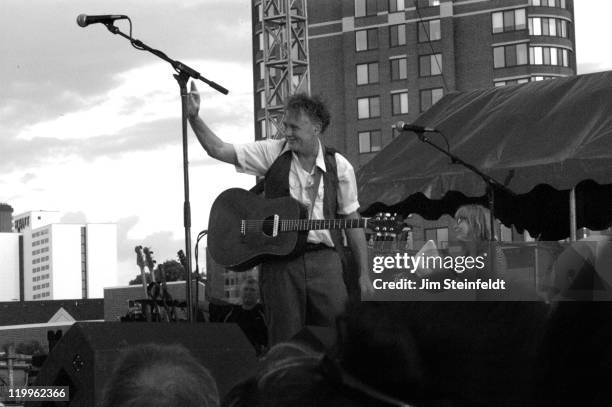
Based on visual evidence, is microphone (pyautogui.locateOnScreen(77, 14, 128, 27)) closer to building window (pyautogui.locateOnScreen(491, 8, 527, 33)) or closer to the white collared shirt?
the white collared shirt

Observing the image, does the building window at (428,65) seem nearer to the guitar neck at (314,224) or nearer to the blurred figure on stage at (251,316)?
the blurred figure on stage at (251,316)

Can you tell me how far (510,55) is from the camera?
64.3 m

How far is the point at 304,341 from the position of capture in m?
1.40

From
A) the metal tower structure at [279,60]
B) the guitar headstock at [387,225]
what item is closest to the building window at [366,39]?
the metal tower structure at [279,60]

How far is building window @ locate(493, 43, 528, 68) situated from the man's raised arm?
60.1 meters

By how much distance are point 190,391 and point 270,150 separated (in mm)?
3358

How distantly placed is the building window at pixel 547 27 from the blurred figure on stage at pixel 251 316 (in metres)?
57.6

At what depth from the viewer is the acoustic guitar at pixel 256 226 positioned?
5.05m

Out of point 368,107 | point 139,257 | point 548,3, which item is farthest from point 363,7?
point 139,257

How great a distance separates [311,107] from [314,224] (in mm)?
530

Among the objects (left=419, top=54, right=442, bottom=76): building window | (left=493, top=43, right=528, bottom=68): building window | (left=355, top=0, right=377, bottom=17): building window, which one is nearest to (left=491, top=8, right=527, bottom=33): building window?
(left=493, top=43, right=528, bottom=68): building window

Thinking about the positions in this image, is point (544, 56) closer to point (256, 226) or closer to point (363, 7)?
point (363, 7)

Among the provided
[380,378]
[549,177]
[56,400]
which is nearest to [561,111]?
[549,177]

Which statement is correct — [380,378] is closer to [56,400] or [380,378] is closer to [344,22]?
[56,400]
